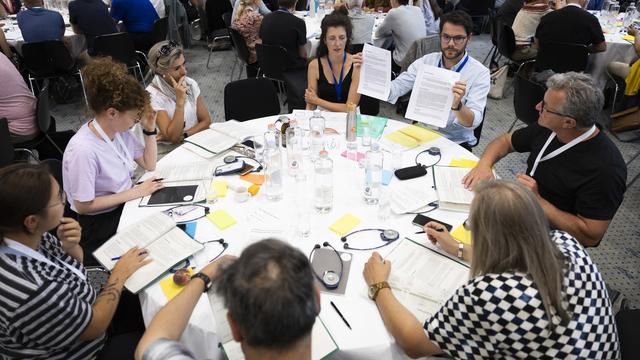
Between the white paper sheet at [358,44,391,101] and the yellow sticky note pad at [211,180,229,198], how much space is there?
1.33m

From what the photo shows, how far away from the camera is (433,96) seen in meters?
2.64

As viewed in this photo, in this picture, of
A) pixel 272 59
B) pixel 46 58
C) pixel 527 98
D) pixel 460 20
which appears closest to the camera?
pixel 460 20

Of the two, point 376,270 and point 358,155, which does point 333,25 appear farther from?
point 376,270

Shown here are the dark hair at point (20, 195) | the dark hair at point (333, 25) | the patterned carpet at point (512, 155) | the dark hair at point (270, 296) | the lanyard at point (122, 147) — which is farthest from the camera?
the dark hair at point (333, 25)

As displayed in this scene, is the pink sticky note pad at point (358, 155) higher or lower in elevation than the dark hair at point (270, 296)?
lower

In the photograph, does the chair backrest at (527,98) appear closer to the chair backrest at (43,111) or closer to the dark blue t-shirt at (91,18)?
the chair backrest at (43,111)

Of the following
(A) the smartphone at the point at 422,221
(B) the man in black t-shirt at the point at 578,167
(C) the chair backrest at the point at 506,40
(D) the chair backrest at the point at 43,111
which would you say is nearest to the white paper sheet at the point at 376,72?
(B) the man in black t-shirt at the point at 578,167

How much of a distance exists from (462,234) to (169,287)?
128cm

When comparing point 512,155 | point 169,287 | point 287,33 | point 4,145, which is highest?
point 287,33

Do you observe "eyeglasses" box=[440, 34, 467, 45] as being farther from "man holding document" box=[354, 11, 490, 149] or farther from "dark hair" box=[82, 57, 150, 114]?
"dark hair" box=[82, 57, 150, 114]

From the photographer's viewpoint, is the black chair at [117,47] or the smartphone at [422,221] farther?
the black chair at [117,47]

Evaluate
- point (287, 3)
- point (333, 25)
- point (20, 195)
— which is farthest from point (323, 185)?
point (287, 3)

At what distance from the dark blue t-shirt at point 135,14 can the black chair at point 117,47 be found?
0.65 meters

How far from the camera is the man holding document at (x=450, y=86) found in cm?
260
